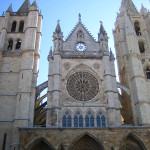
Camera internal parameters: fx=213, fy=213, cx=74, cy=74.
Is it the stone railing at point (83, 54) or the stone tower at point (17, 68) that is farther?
the stone railing at point (83, 54)

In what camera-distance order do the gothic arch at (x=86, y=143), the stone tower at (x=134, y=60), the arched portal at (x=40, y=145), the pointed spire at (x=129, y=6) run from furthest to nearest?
the pointed spire at (x=129, y=6) → the stone tower at (x=134, y=60) → the gothic arch at (x=86, y=143) → the arched portal at (x=40, y=145)

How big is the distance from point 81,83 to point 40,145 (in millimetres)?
6352

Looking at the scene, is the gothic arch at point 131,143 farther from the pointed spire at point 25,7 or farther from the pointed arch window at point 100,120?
the pointed spire at point 25,7

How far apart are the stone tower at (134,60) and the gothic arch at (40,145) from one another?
24.7 feet

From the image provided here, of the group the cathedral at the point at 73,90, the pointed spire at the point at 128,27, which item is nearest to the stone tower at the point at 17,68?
the cathedral at the point at 73,90

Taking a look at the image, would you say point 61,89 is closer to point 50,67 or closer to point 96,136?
point 50,67

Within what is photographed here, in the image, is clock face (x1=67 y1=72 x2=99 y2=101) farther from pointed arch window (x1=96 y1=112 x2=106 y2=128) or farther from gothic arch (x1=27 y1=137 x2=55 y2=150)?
gothic arch (x1=27 y1=137 x2=55 y2=150)

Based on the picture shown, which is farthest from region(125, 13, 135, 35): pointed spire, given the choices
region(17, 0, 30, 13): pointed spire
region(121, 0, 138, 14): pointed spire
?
region(17, 0, 30, 13): pointed spire

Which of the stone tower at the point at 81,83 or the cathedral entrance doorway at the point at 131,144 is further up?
the stone tower at the point at 81,83

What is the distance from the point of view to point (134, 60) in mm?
20609

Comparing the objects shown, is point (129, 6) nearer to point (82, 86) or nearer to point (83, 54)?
Result: point (83, 54)

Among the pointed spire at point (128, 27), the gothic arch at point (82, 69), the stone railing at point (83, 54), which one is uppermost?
the pointed spire at point (128, 27)

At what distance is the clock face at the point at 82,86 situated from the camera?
18734 millimetres

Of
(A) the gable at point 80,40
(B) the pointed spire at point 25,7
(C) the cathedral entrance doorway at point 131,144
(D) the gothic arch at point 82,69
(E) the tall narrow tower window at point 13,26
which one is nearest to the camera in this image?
Result: (C) the cathedral entrance doorway at point 131,144
